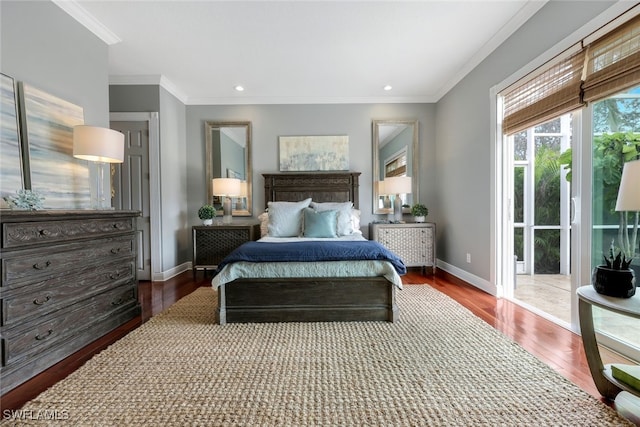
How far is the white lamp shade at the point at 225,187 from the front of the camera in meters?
4.04

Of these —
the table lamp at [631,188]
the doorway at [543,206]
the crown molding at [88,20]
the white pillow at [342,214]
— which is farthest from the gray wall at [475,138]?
the crown molding at [88,20]

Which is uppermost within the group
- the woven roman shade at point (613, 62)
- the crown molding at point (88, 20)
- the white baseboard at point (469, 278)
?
the crown molding at point (88, 20)

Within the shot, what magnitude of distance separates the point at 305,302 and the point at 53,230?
1.82 metres

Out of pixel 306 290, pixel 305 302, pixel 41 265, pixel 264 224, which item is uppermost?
pixel 264 224

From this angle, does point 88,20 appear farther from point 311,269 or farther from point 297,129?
point 311,269

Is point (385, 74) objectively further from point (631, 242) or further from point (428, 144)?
point (631, 242)

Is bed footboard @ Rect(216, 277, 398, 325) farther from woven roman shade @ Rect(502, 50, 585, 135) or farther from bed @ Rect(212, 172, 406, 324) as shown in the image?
woven roman shade @ Rect(502, 50, 585, 135)

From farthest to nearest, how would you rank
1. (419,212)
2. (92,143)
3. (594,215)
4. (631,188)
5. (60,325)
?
(419,212)
(92,143)
(594,215)
(60,325)
(631,188)

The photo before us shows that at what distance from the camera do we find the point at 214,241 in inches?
157

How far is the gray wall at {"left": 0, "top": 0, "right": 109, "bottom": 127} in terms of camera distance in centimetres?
198

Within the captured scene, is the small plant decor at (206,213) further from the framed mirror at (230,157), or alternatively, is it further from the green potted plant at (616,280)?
the green potted plant at (616,280)

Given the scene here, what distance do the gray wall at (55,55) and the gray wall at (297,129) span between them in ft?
5.52

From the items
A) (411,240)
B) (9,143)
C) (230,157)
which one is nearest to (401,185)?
(411,240)

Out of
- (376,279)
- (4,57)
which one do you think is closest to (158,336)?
(376,279)
